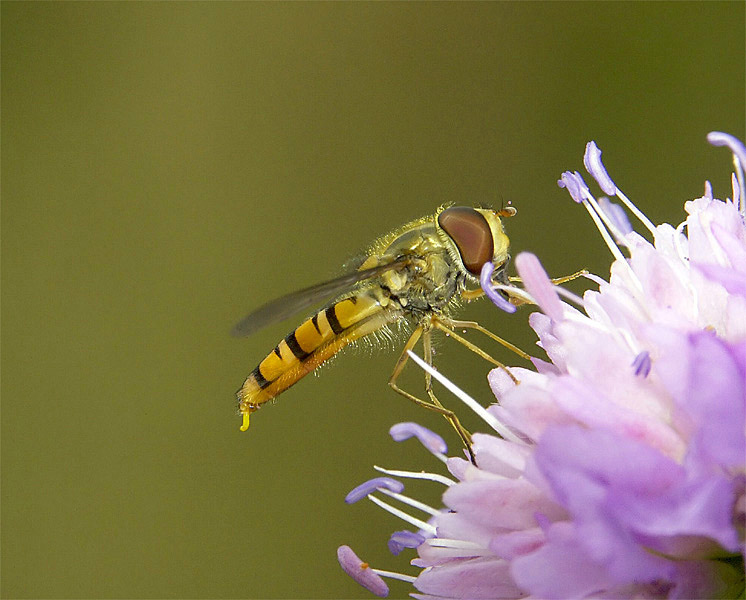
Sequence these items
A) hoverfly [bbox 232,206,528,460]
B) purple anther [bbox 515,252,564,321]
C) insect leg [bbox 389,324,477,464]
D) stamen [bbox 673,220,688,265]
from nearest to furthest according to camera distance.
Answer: purple anther [bbox 515,252,564,321] < stamen [bbox 673,220,688,265] < insect leg [bbox 389,324,477,464] < hoverfly [bbox 232,206,528,460]

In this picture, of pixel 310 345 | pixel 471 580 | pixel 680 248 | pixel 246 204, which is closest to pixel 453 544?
pixel 471 580

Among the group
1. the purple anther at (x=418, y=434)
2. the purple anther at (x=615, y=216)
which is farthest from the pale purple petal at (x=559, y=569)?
the purple anther at (x=615, y=216)

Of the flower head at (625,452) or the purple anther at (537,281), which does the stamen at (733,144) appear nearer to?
the flower head at (625,452)

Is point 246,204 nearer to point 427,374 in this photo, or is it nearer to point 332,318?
point 332,318

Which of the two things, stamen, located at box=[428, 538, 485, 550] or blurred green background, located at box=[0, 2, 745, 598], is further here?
blurred green background, located at box=[0, 2, 745, 598]

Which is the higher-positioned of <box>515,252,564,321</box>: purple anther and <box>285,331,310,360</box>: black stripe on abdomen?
<box>285,331,310,360</box>: black stripe on abdomen

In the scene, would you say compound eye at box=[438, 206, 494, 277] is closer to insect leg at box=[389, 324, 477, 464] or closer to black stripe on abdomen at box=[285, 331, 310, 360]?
insect leg at box=[389, 324, 477, 464]

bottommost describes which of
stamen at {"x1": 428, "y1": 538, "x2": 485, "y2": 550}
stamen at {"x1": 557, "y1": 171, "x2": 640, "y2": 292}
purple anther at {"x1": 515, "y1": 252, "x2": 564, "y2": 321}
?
stamen at {"x1": 428, "y1": 538, "x2": 485, "y2": 550}

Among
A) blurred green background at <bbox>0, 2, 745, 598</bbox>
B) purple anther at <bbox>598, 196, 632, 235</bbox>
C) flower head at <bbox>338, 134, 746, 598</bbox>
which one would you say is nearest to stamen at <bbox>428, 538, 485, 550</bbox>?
flower head at <bbox>338, 134, 746, 598</bbox>
